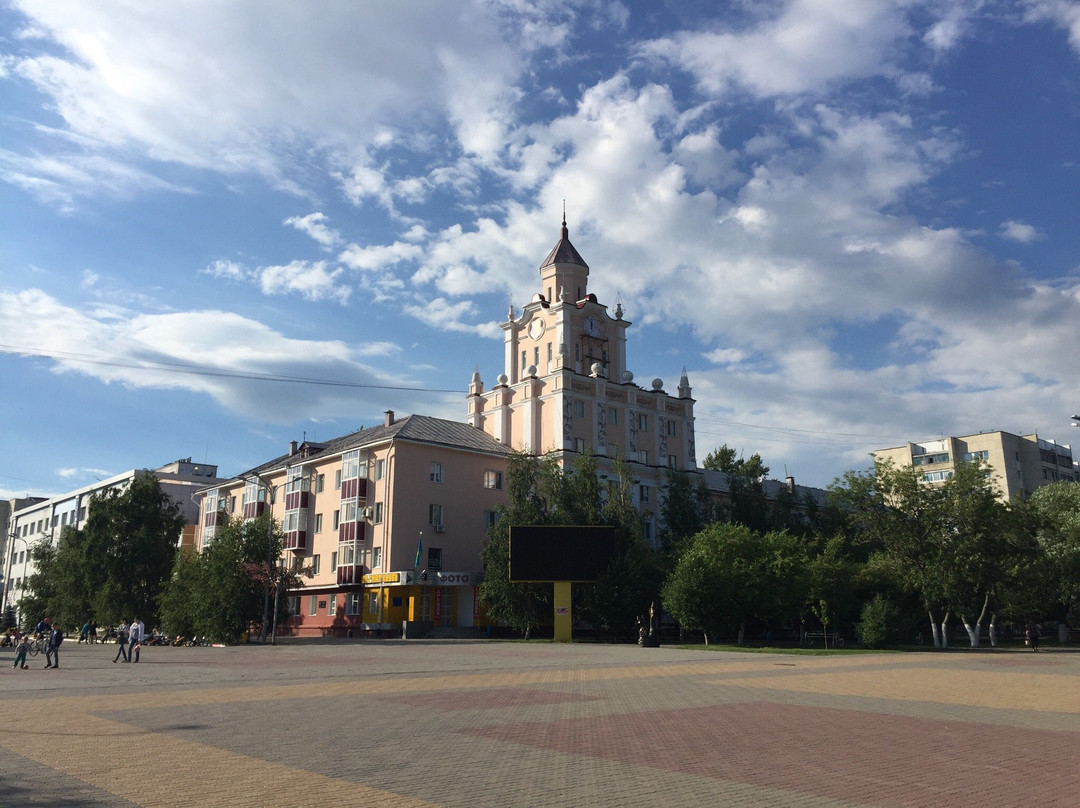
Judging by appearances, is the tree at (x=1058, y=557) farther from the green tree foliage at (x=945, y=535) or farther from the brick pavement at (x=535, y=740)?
the brick pavement at (x=535, y=740)

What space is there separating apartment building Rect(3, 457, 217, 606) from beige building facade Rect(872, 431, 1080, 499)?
8904cm

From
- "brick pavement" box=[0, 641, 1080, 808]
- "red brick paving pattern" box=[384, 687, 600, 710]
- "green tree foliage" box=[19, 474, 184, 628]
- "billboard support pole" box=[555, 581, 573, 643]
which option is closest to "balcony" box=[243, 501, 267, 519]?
"green tree foliage" box=[19, 474, 184, 628]

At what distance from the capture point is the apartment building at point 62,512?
97000 millimetres

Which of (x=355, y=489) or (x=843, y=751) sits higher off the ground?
(x=355, y=489)

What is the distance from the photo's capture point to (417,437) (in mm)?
60562

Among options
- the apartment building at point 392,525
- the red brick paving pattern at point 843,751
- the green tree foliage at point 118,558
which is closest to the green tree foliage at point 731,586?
the apartment building at point 392,525

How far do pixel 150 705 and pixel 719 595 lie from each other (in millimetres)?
32921

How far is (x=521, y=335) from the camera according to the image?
252 ft

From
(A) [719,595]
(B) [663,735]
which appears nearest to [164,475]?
(A) [719,595]

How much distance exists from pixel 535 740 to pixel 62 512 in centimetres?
11375

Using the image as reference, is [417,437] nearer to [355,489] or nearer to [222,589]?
[355,489]

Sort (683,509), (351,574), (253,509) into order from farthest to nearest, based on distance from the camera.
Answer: (253,509) → (683,509) → (351,574)

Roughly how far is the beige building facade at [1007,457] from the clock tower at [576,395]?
5256cm

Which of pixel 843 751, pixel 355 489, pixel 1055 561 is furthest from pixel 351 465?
pixel 843 751
